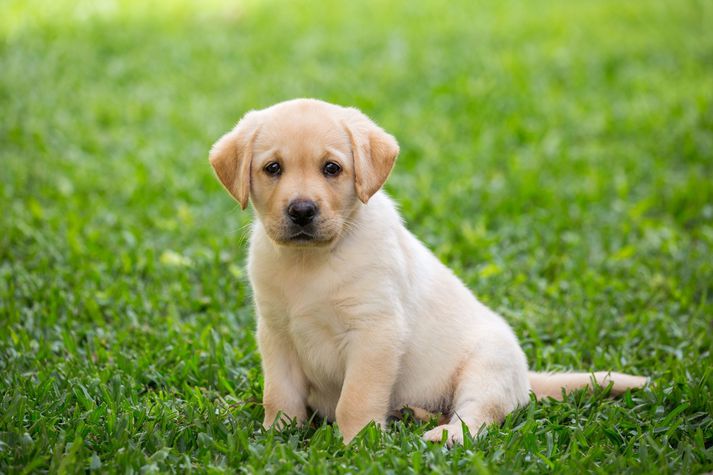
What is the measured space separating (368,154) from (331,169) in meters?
0.19

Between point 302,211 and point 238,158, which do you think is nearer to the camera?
point 302,211

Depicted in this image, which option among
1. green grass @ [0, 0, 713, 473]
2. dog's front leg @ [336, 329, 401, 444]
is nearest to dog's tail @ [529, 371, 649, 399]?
green grass @ [0, 0, 713, 473]

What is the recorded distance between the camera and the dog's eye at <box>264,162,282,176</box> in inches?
154

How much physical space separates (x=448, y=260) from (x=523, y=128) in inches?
118

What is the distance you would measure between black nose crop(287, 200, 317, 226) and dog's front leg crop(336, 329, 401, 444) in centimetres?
55

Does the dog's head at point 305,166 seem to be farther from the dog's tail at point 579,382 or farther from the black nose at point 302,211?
the dog's tail at point 579,382

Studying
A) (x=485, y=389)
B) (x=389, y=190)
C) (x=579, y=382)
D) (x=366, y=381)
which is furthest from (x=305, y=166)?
(x=389, y=190)

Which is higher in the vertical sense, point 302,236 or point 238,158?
point 238,158

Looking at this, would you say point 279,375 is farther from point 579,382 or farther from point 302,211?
point 579,382

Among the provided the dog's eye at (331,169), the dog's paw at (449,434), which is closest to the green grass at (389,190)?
the dog's paw at (449,434)

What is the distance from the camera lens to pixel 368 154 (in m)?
3.98

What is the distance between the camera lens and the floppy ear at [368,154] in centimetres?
393

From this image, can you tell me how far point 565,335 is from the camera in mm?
5566

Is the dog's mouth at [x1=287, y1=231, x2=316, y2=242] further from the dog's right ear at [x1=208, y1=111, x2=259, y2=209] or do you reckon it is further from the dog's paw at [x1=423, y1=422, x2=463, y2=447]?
the dog's paw at [x1=423, y1=422, x2=463, y2=447]
